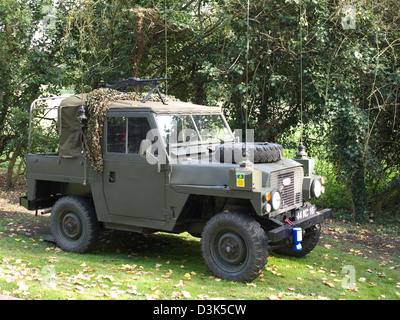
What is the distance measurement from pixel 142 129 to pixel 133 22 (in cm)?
547

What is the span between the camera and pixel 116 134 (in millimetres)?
6762

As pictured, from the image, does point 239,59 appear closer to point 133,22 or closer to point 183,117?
point 133,22

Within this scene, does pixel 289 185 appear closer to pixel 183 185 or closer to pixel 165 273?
pixel 183 185

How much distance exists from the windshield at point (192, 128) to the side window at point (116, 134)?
0.60 meters

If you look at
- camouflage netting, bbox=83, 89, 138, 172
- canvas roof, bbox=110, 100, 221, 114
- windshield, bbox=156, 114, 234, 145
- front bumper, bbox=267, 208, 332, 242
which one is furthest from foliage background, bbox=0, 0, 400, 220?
front bumper, bbox=267, 208, 332, 242

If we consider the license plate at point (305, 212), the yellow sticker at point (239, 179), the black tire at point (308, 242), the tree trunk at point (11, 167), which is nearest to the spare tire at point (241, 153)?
the yellow sticker at point (239, 179)

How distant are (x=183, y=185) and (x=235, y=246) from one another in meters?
1.01

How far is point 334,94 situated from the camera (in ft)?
30.9

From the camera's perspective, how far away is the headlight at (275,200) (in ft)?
18.6

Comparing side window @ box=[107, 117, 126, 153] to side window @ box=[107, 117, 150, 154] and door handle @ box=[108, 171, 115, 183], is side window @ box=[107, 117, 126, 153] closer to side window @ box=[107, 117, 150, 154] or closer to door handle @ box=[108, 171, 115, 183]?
side window @ box=[107, 117, 150, 154]

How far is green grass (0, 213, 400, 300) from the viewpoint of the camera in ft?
17.1

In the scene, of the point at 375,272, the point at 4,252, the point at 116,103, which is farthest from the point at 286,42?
the point at 4,252

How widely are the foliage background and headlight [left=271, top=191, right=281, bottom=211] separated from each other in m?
2.62

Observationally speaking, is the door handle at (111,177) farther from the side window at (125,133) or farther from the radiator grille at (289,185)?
the radiator grille at (289,185)
